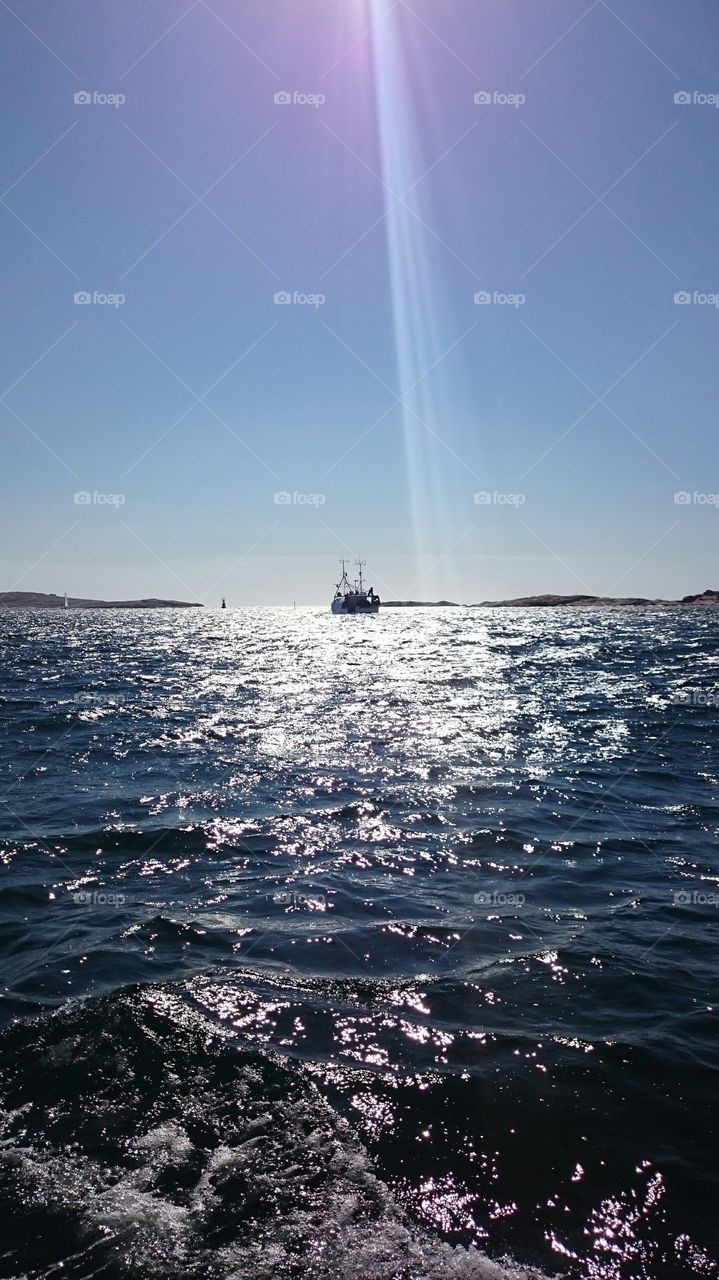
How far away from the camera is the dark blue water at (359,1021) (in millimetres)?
4371

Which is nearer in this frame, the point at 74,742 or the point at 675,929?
the point at 675,929

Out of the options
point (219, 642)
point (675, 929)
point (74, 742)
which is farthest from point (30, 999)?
point (219, 642)

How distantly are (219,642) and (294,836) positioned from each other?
63.8m

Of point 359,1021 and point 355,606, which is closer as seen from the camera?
point 359,1021

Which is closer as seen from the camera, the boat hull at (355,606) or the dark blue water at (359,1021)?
the dark blue water at (359,1021)

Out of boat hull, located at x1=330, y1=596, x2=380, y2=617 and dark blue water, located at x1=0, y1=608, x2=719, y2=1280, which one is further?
boat hull, located at x1=330, y1=596, x2=380, y2=617

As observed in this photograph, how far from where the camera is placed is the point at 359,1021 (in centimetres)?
672

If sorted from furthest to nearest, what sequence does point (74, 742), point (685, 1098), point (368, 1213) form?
point (74, 742) < point (685, 1098) < point (368, 1213)

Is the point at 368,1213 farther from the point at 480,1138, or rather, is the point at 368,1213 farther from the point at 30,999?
the point at 30,999

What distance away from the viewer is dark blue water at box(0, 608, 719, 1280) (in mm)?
4371

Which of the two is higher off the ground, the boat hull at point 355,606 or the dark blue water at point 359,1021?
the boat hull at point 355,606

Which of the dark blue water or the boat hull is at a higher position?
the boat hull

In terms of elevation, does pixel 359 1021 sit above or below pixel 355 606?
below

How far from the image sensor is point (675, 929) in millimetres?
8883
